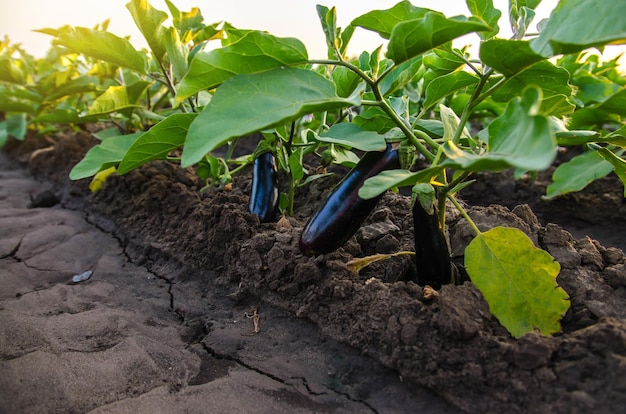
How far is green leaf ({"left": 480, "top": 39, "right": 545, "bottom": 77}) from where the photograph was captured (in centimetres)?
101

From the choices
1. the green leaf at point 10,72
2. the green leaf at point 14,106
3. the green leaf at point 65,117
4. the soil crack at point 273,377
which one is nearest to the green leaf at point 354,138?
the soil crack at point 273,377

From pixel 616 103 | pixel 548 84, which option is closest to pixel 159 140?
pixel 548 84

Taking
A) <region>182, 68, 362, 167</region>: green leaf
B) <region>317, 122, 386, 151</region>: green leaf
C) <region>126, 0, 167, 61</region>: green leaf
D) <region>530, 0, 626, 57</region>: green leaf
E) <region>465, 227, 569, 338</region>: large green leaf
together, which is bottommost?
<region>465, 227, 569, 338</region>: large green leaf

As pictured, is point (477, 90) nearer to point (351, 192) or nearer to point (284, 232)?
point (351, 192)

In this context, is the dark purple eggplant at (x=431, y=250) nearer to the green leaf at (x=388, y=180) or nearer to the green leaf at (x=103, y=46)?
the green leaf at (x=388, y=180)

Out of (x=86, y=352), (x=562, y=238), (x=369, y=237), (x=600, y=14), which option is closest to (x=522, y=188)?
(x=562, y=238)

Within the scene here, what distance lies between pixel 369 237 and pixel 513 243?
0.44 m

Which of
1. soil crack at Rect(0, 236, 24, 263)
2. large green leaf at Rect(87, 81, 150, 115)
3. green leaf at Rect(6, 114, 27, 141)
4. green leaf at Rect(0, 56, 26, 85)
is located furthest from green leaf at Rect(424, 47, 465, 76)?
green leaf at Rect(6, 114, 27, 141)

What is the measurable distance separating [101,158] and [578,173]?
1.45 m

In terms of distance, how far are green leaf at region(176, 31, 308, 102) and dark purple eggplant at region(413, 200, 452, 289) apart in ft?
1.48

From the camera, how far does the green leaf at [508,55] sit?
3.31ft

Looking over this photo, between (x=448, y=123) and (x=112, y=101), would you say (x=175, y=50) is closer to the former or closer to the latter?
(x=112, y=101)

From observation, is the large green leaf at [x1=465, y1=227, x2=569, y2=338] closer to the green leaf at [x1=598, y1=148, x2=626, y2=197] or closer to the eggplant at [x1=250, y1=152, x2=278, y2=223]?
the green leaf at [x1=598, y1=148, x2=626, y2=197]

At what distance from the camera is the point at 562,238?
1.30m
